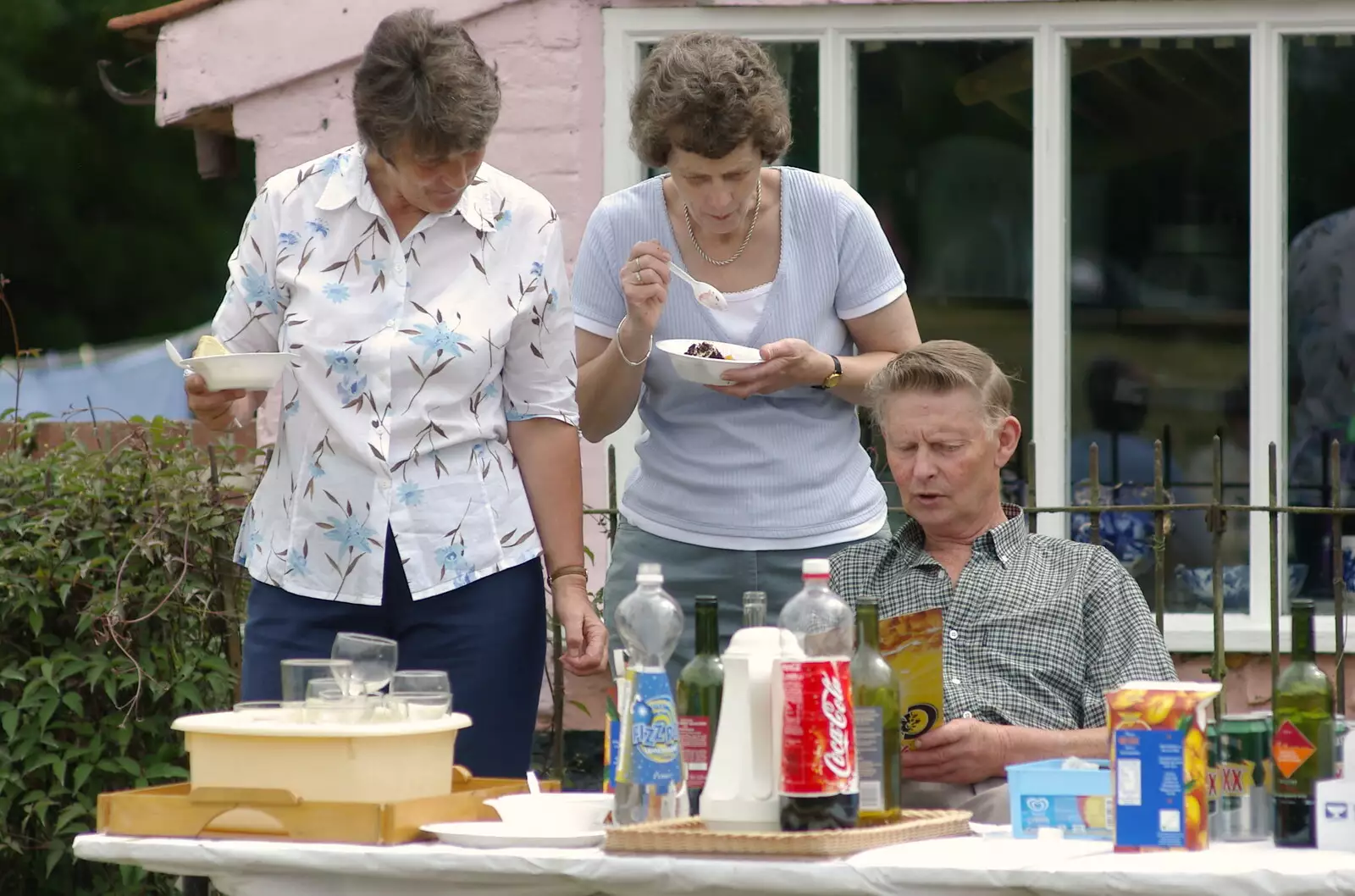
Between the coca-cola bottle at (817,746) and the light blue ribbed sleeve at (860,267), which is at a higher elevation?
the light blue ribbed sleeve at (860,267)

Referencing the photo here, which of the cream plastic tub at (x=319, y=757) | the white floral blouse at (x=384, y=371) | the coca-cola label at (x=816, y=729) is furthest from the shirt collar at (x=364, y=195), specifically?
the coca-cola label at (x=816, y=729)

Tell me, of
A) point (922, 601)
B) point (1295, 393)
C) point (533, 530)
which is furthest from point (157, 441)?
point (1295, 393)

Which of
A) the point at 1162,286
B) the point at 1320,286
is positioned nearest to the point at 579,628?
the point at 1162,286

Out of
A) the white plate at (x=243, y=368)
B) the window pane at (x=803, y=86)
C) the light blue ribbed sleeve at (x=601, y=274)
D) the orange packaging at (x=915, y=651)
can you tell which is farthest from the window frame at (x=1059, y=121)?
the orange packaging at (x=915, y=651)

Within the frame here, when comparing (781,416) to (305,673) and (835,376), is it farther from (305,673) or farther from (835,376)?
(305,673)

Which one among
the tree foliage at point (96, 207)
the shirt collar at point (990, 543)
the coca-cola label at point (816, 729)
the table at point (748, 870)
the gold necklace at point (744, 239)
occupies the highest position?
the tree foliage at point (96, 207)

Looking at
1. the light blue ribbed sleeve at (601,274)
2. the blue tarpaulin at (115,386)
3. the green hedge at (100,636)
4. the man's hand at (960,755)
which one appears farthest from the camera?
the blue tarpaulin at (115,386)

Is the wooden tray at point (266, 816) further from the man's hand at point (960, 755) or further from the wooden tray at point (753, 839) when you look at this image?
the man's hand at point (960, 755)

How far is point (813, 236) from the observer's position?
11.4ft

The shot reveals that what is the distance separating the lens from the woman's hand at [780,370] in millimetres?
3268

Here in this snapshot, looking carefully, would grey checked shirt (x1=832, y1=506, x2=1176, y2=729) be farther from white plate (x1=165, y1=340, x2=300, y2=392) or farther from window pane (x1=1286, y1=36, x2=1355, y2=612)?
window pane (x1=1286, y1=36, x2=1355, y2=612)

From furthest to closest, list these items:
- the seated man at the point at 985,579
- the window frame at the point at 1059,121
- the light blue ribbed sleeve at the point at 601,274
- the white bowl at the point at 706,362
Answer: the window frame at the point at 1059,121 < the light blue ribbed sleeve at the point at 601,274 < the white bowl at the point at 706,362 < the seated man at the point at 985,579

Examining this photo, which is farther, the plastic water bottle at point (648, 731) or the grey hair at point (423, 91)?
the grey hair at point (423, 91)

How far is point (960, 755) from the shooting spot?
→ 111 inches
